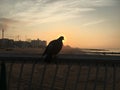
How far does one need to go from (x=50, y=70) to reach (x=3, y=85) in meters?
20.4

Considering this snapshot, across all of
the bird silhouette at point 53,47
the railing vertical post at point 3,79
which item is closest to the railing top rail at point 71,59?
the railing vertical post at point 3,79

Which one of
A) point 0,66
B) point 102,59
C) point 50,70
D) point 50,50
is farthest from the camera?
point 50,70

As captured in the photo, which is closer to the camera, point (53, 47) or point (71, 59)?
point (71, 59)

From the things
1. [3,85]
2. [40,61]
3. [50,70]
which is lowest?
[50,70]

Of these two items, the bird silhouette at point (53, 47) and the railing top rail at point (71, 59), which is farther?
the bird silhouette at point (53, 47)

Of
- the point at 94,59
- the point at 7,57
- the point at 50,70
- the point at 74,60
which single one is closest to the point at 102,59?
the point at 94,59

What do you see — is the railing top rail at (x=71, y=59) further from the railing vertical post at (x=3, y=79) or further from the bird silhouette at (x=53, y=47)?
the bird silhouette at (x=53, y=47)

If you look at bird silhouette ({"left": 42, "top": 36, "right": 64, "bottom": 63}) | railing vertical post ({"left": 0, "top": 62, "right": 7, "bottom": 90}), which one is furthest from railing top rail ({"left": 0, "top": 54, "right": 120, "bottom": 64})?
bird silhouette ({"left": 42, "top": 36, "right": 64, "bottom": 63})

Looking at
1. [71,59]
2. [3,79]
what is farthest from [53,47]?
[3,79]

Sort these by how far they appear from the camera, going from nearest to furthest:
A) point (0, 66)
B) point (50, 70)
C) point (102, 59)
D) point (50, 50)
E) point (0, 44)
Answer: point (102, 59), point (0, 66), point (50, 50), point (50, 70), point (0, 44)

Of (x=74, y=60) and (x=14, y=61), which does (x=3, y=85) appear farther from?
(x=74, y=60)

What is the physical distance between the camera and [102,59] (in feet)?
14.0

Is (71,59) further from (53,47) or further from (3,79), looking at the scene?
(53,47)

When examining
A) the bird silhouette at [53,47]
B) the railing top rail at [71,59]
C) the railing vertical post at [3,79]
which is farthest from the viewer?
the bird silhouette at [53,47]
